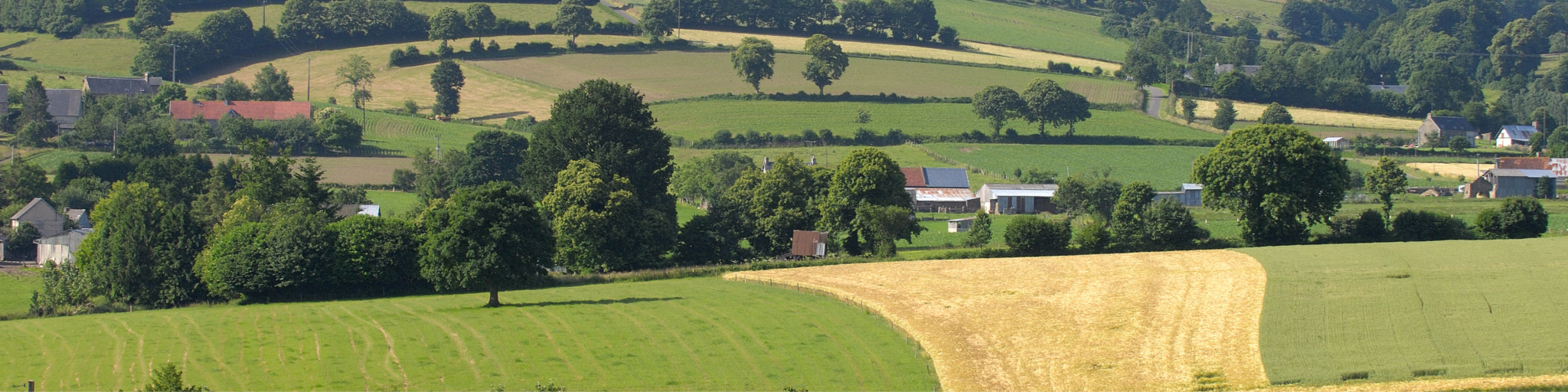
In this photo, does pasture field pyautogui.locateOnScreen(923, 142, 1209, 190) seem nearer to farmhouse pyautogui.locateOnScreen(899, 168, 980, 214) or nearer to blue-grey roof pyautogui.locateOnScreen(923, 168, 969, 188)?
blue-grey roof pyautogui.locateOnScreen(923, 168, 969, 188)

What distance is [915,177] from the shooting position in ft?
339

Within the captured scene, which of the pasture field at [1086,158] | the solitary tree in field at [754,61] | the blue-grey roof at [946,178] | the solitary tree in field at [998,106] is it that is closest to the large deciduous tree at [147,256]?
the blue-grey roof at [946,178]

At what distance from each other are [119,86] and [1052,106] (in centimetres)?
9973

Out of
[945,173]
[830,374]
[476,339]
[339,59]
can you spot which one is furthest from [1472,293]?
[339,59]

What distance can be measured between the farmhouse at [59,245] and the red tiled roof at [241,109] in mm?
41815

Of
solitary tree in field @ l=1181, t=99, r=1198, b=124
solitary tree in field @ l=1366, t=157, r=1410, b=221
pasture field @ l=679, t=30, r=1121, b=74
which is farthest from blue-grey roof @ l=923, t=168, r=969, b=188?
pasture field @ l=679, t=30, r=1121, b=74

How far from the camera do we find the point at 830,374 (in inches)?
1483

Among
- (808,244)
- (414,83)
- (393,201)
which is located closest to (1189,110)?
(808,244)

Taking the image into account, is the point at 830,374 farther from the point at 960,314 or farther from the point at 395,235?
the point at 395,235

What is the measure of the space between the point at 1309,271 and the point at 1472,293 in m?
7.24

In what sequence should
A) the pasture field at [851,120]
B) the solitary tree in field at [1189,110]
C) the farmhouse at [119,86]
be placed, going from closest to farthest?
the pasture field at [851,120] < the farmhouse at [119,86] < the solitary tree in field at [1189,110]

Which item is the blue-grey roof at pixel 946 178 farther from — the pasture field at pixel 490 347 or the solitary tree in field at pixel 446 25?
→ the solitary tree in field at pixel 446 25

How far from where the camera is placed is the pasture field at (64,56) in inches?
5335

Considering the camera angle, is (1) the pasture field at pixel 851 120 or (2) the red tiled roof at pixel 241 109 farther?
(2) the red tiled roof at pixel 241 109
